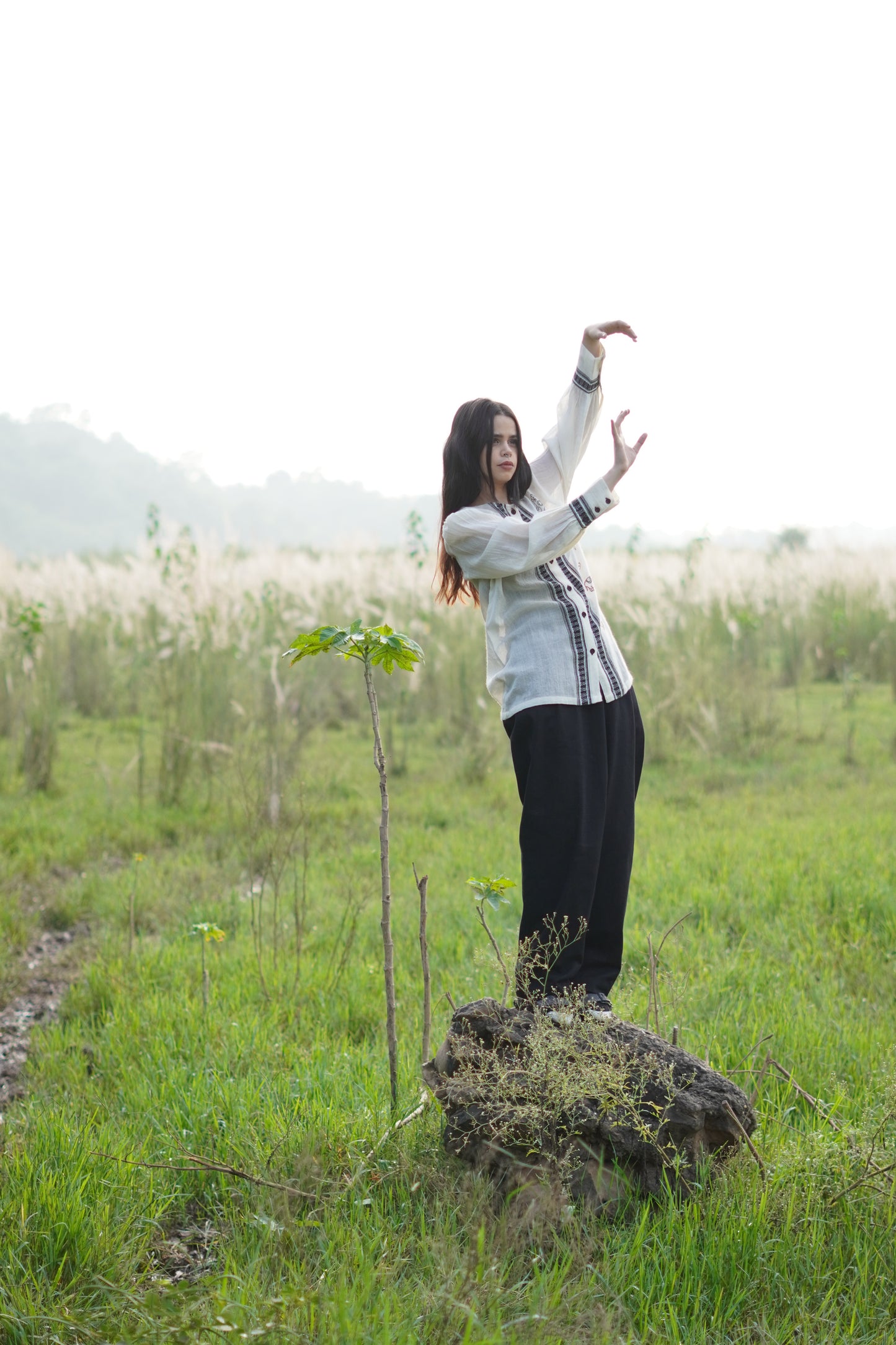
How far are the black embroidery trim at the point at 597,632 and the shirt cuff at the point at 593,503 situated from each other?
0.19 meters

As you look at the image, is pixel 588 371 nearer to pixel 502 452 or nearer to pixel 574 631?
pixel 502 452

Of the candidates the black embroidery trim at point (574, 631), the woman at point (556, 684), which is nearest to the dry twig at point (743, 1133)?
the woman at point (556, 684)

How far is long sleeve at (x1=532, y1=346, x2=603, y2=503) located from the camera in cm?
269

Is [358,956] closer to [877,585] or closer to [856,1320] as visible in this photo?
[856,1320]

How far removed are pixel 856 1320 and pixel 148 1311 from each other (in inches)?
47.1

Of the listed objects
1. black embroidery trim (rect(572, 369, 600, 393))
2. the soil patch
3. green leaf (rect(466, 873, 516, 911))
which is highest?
black embroidery trim (rect(572, 369, 600, 393))

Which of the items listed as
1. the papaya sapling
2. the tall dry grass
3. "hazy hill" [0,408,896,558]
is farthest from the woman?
"hazy hill" [0,408,896,558]

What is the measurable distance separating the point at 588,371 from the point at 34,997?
2780mm

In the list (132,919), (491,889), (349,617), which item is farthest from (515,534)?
(349,617)

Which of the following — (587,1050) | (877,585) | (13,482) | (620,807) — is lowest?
(587,1050)

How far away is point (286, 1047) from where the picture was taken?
8.96ft

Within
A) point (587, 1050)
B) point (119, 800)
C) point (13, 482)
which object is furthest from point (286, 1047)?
point (13, 482)

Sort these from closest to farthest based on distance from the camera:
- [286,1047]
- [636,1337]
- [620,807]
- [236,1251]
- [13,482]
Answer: [636,1337]
[236,1251]
[620,807]
[286,1047]
[13,482]

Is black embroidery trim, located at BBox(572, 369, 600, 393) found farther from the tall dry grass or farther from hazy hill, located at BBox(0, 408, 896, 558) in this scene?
hazy hill, located at BBox(0, 408, 896, 558)
